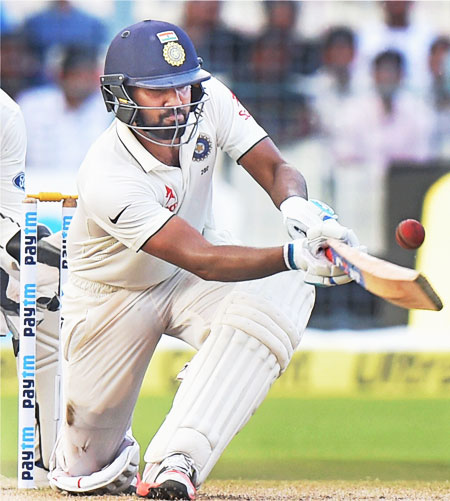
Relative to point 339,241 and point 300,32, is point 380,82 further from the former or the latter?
point 339,241

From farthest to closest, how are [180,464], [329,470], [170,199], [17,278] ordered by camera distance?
1. [329,470]
2. [17,278]
3. [170,199]
4. [180,464]

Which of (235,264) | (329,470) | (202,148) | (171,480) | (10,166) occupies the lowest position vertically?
(329,470)

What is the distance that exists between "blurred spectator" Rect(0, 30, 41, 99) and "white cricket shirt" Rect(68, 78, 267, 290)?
4.17 meters

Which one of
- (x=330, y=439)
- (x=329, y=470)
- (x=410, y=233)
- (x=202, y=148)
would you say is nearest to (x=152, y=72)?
(x=202, y=148)

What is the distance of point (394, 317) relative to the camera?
7715mm

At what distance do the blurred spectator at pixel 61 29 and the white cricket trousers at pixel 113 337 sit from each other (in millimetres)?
4260

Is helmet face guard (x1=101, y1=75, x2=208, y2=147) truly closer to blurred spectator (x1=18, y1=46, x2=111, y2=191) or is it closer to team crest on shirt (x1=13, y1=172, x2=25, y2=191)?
team crest on shirt (x1=13, y1=172, x2=25, y2=191)

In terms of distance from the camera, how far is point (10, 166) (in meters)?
4.74

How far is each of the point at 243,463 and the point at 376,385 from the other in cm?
184

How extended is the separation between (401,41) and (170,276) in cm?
464

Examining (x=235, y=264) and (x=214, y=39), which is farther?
(x=214, y=39)

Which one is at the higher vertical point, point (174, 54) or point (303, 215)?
point (174, 54)

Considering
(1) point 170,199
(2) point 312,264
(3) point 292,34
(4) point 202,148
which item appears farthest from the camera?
(3) point 292,34

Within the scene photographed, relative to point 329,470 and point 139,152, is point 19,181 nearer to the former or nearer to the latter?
point 139,152
